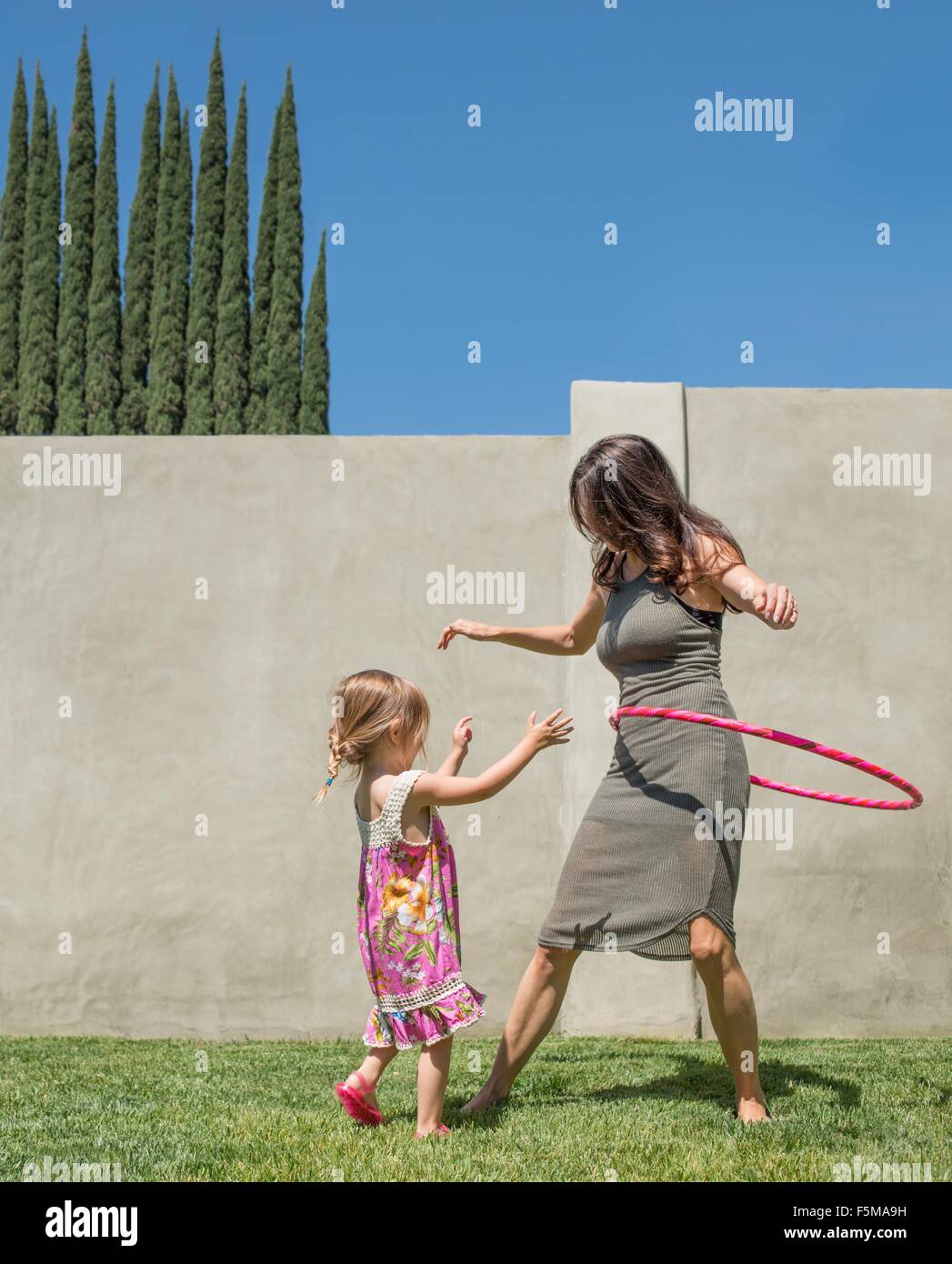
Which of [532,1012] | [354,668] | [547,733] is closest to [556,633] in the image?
[547,733]

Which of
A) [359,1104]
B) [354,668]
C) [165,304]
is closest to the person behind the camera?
[359,1104]

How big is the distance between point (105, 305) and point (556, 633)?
56.2ft

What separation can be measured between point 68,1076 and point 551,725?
268 centimetres

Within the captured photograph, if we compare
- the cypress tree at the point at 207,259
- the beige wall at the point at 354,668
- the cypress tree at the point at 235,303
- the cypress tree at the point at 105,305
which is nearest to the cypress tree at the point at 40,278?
the cypress tree at the point at 105,305

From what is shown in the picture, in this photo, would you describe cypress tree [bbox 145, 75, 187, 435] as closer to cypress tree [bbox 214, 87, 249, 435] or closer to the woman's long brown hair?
cypress tree [bbox 214, 87, 249, 435]

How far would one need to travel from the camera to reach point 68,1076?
4.54 m

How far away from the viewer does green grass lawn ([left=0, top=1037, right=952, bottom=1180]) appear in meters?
2.84

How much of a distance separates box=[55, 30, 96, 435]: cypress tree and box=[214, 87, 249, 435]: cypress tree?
2.19 meters

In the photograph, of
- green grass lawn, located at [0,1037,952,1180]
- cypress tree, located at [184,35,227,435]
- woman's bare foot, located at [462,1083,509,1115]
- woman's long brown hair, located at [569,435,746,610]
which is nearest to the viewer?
green grass lawn, located at [0,1037,952,1180]

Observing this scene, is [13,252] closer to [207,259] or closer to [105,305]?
[105,305]

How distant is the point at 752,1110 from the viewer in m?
3.34

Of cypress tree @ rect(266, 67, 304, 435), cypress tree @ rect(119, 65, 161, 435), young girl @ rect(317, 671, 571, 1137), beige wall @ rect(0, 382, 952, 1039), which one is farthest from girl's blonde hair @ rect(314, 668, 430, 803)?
cypress tree @ rect(119, 65, 161, 435)

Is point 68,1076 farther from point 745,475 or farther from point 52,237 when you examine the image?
point 52,237
